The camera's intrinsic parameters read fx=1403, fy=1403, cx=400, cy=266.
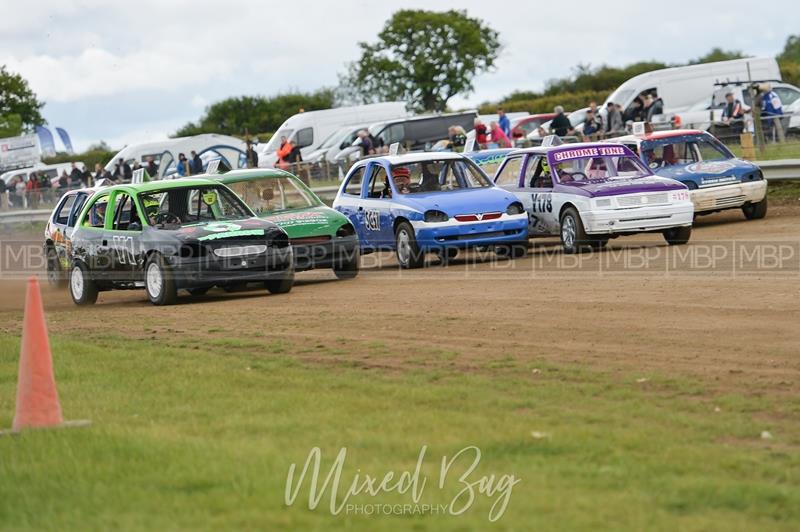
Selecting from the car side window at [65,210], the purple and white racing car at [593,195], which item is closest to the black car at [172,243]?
the car side window at [65,210]

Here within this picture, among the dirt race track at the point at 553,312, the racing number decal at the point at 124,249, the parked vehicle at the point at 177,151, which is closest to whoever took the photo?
the dirt race track at the point at 553,312

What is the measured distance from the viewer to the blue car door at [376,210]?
754 inches

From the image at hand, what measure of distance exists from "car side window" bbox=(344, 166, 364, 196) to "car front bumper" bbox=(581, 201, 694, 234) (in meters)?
3.63

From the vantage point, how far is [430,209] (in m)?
18.5

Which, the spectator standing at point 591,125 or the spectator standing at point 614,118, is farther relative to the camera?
the spectator standing at point 591,125

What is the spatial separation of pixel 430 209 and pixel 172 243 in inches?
155

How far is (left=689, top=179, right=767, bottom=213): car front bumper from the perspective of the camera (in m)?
21.1

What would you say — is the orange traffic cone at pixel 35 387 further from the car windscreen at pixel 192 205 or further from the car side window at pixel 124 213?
the car side window at pixel 124 213

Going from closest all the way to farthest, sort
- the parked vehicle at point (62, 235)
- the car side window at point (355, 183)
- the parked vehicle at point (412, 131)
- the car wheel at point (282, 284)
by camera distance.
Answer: the car wheel at point (282, 284) < the parked vehicle at point (62, 235) < the car side window at point (355, 183) < the parked vehicle at point (412, 131)

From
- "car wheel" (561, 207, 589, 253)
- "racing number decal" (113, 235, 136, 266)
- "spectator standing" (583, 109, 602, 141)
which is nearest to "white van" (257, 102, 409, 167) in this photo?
"spectator standing" (583, 109, 602, 141)

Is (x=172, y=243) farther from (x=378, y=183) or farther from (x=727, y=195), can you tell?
(x=727, y=195)

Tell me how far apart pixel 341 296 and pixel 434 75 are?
68116 millimetres

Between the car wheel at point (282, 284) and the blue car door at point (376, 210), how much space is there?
9.27ft

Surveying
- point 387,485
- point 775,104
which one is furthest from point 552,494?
point 775,104
